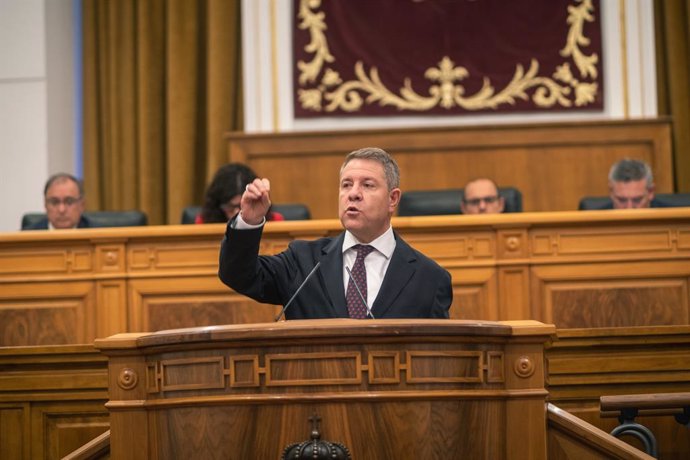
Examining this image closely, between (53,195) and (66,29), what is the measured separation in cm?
269

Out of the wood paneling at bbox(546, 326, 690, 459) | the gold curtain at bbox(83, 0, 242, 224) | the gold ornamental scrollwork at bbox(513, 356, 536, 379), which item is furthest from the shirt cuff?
the gold curtain at bbox(83, 0, 242, 224)

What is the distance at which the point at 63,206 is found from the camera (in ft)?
19.9

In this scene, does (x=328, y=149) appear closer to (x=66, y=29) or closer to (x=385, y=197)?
(x=66, y=29)

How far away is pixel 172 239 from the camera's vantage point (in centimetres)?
540

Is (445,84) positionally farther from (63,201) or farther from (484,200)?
(63,201)

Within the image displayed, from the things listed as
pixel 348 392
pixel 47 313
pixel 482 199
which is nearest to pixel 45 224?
pixel 47 313

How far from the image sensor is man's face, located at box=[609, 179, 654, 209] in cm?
575

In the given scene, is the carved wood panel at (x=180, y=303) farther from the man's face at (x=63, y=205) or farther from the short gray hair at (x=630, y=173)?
the short gray hair at (x=630, y=173)

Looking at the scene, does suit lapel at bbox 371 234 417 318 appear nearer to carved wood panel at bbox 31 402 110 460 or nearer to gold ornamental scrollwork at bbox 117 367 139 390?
gold ornamental scrollwork at bbox 117 367 139 390

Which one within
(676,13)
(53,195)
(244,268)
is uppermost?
(676,13)

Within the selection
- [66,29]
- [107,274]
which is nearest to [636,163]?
[107,274]

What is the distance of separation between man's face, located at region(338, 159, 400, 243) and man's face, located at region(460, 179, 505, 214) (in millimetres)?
2802

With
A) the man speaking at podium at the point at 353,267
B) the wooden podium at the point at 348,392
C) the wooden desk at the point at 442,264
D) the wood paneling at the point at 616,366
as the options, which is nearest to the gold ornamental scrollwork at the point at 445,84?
the wooden desk at the point at 442,264

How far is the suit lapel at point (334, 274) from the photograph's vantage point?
300 centimetres
